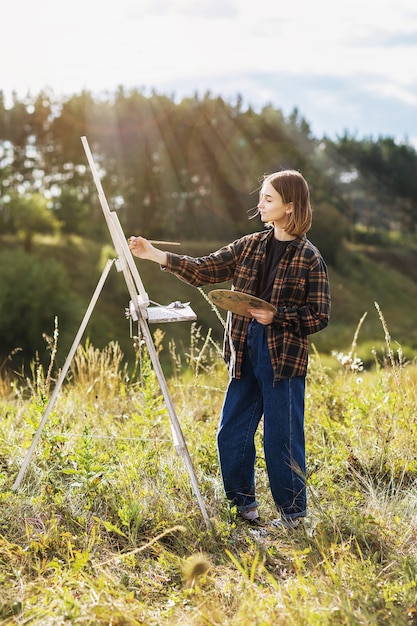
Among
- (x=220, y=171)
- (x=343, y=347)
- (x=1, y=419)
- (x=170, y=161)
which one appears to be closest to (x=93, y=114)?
(x=170, y=161)

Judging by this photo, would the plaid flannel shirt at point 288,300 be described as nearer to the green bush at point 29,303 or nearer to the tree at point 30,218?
the green bush at point 29,303

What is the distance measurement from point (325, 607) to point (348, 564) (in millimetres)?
386

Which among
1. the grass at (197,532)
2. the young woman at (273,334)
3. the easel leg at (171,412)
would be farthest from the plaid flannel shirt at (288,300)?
the grass at (197,532)

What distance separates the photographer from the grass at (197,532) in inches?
103

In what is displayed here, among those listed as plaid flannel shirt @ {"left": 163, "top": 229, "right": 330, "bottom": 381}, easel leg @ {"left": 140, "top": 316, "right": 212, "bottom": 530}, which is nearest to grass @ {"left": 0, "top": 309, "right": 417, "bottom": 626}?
easel leg @ {"left": 140, "top": 316, "right": 212, "bottom": 530}

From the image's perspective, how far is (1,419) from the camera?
473 cm

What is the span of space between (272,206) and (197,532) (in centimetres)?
154

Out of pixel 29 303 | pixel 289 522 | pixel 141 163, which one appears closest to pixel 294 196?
pixel 289 522

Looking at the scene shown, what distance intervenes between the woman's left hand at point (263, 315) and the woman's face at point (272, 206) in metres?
0.44

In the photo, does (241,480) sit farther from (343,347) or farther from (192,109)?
(192,109)

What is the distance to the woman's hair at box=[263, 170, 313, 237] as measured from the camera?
10.6ft

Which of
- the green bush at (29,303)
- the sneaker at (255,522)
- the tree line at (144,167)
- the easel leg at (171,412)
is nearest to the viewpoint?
the easel leg at (171,412)

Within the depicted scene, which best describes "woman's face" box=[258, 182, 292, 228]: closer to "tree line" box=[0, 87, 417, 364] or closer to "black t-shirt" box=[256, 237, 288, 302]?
"black t-shirt" box=[256, 237, 288, 302]

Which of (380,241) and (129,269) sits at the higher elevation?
(129,269)
